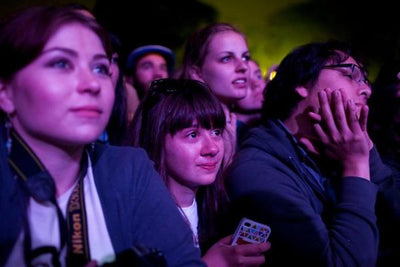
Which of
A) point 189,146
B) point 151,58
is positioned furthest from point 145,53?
point 189,146

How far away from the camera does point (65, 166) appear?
1.00 metres

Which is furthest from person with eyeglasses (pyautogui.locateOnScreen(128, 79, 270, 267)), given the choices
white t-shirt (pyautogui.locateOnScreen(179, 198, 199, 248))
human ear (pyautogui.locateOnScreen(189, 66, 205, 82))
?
human ear (pyautogui.locateOnScreen(189, 66, 205, 82))

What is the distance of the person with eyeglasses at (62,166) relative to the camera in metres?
0.88

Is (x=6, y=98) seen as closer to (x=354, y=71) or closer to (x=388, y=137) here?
(x=354, y=71)

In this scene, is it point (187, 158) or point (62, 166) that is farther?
point (187, 158)

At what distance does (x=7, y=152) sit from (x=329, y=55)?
1.64 m

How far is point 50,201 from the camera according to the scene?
0.91 metres

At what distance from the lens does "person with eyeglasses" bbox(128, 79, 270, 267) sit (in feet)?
5.03

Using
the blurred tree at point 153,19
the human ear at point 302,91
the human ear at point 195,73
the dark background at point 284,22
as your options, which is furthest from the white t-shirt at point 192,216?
the dark background at point 284,22

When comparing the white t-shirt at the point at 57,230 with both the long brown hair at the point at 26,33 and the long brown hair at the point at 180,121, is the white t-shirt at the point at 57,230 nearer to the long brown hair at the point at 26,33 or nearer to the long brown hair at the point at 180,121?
the long brown hair at the point at 26,33

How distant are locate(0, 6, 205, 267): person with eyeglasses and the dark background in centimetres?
451

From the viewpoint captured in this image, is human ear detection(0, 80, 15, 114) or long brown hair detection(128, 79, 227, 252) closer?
human ear detection(0, 80, 15, 114)

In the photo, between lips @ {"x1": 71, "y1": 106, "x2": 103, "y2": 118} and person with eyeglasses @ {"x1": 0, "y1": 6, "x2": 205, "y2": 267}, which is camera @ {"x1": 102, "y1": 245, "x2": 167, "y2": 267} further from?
lips @ {"x1": 71, "y1": 106, "x2": 103, "y2": 118}

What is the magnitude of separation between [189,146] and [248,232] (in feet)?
1.48
